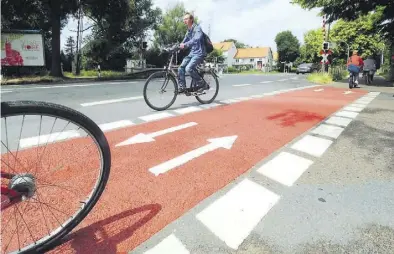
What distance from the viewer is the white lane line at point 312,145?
14.2 feet

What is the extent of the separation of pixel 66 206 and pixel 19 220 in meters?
0.33

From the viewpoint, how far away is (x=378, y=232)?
2357 millimetres

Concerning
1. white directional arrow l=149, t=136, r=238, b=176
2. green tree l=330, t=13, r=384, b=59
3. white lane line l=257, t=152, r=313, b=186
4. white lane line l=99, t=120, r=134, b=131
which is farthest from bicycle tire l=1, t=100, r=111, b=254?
green tree l=330, t=13, r=384, b=59

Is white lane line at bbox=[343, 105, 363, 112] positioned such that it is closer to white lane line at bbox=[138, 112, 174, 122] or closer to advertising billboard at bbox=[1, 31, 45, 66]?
white lane line at bbox=[138, 112, 174, 122]

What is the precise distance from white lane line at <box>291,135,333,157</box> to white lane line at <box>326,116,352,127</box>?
4.71 ft

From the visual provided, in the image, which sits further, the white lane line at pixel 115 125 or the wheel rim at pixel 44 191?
the white lane line at pixel 115 125

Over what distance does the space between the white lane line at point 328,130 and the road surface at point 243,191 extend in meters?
0.02

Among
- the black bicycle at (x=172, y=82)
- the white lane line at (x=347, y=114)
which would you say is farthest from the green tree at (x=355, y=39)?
the black bicycle at (x=172, y=82)

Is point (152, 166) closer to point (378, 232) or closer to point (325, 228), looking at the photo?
point (325, 228)

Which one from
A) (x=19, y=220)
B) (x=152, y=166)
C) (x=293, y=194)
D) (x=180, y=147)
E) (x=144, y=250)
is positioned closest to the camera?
(x=144, y=250)

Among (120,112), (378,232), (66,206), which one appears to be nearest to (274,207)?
(378,232)

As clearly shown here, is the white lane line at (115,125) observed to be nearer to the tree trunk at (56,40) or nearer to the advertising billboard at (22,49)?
the advertising billboard at (22,49)

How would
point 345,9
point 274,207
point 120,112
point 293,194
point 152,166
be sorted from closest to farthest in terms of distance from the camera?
point 274,207 → point 293,194 → point 152,166 → point 120,112 → point 345,9

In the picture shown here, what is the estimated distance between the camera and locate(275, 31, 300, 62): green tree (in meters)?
95.2
